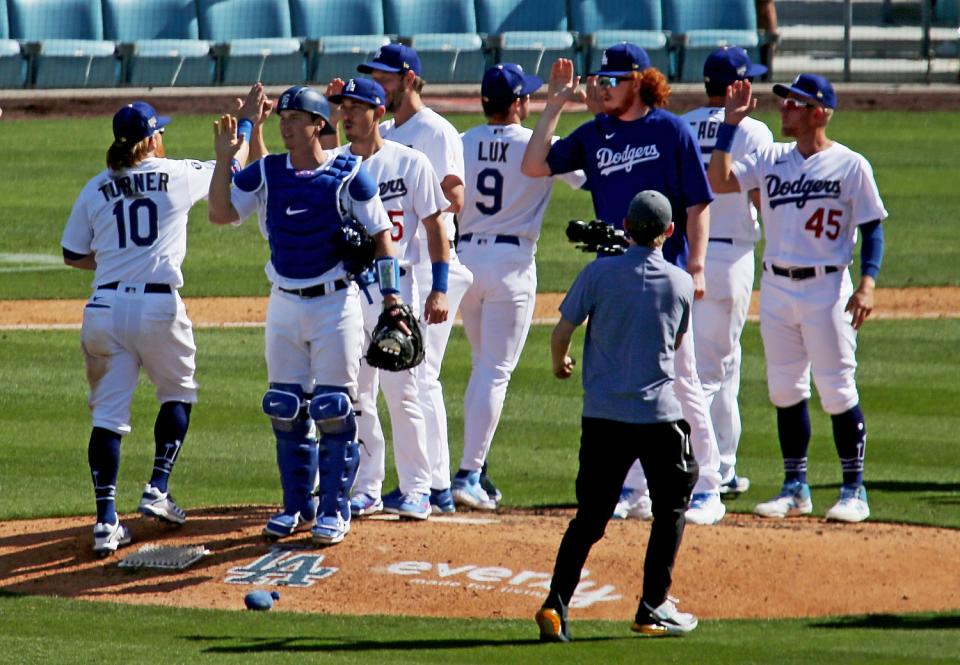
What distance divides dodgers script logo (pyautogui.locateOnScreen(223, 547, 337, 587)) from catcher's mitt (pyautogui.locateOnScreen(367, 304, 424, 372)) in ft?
2.94

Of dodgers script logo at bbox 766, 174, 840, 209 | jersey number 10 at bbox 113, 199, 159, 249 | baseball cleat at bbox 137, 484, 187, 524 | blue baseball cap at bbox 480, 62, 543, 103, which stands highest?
blue baseball cap at bbox 480, 62, 543, 103

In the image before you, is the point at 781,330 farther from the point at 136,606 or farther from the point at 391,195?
the point at 136,606

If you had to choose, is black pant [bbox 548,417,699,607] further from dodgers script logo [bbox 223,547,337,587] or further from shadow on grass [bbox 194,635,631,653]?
dodgers script logo [bbox 223,547,337,587]

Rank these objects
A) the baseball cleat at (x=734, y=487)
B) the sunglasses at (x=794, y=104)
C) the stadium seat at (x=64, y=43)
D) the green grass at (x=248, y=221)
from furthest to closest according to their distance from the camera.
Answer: the stadium seat at (x=64, y=43) < the green grass at (x=248, y=221) < the baseball cleat at (x=734, y=487) < the sunglasses at (x=794, y=104)

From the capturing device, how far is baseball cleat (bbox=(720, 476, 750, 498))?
8852 millimetres

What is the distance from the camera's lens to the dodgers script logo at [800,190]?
25.9 ft

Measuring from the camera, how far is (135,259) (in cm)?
728

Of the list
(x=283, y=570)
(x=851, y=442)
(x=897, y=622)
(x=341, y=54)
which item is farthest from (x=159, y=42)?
(x=897, y=622)

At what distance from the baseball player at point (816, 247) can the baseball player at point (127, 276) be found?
253 centimetres

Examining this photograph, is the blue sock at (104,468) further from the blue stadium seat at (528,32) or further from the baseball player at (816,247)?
the blue stadium seat at (528,32)

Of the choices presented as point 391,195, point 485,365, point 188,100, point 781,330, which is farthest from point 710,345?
point 188,100

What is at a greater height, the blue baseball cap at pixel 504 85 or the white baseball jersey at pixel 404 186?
the blue baseball cap at pixel 504 85

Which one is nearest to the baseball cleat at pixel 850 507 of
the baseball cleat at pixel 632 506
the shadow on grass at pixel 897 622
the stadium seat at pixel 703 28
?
the baseball cleat at pixel 632 506

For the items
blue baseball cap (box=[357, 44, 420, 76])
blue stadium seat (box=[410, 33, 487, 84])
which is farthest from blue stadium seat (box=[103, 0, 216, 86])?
blue baseball cap (box=[357, 44, 420, 76])
